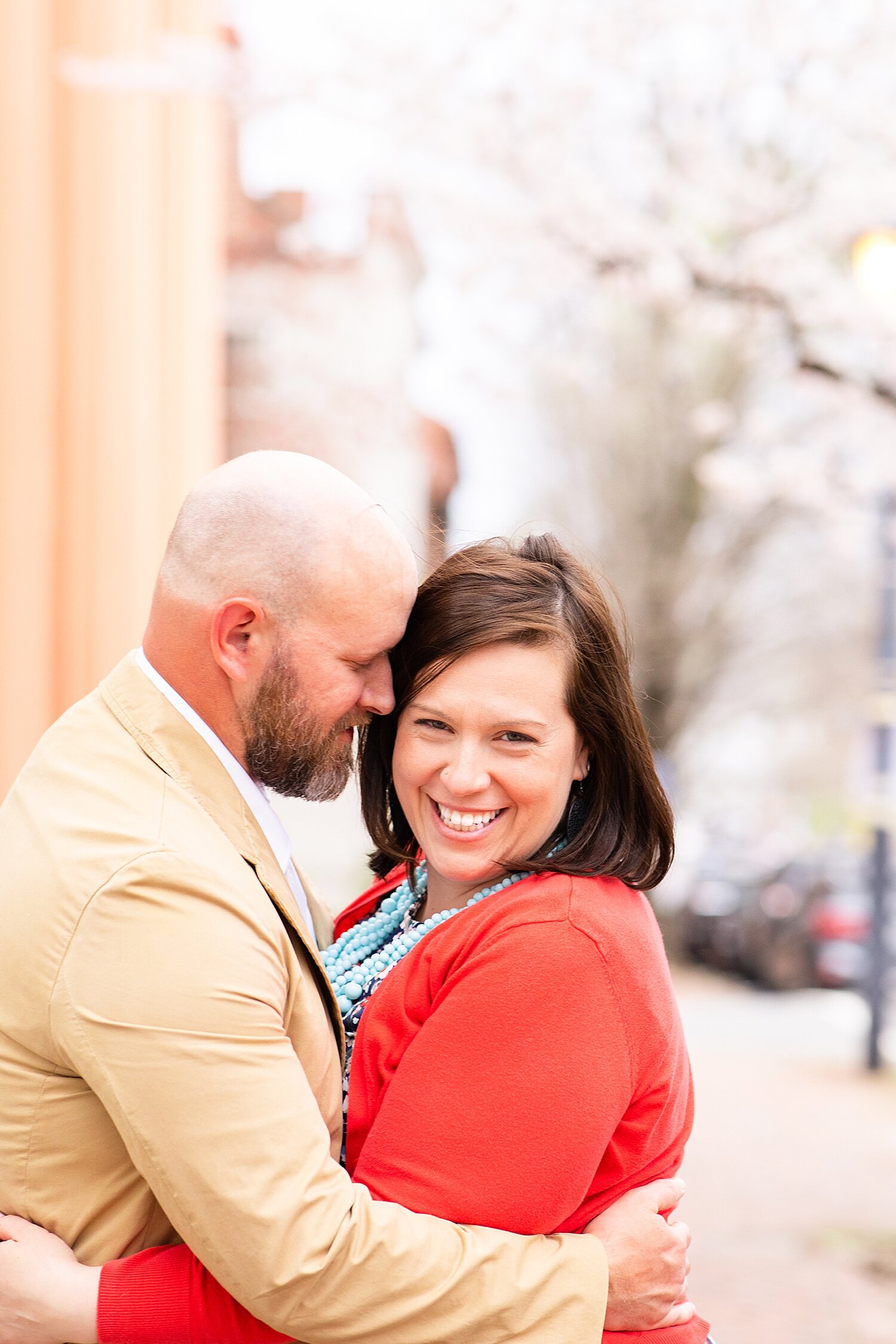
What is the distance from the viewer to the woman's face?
195 centimetres

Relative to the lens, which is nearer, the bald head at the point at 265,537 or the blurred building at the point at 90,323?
the bald head at the point at 265,537

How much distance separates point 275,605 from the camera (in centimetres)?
182

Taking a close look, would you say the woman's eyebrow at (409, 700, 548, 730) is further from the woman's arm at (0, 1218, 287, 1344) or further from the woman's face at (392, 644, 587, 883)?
the woman's arm at (0, 1218, 287, 1344)

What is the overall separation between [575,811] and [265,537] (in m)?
0.66

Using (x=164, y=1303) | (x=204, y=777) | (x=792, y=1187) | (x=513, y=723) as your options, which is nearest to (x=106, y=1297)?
(x=164, y=1303)

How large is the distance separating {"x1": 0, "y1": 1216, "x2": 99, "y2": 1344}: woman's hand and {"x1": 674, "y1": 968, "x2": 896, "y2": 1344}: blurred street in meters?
4.41

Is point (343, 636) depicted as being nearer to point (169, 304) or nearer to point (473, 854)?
point (473, 854)

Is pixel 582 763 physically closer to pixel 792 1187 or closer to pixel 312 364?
pixel 792 1187

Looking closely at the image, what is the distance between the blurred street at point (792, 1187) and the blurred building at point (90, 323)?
12.5ft

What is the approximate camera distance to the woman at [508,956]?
5.55ft

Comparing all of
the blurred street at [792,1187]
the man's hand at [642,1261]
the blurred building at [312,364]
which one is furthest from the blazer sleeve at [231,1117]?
the blurred building at [312,364]

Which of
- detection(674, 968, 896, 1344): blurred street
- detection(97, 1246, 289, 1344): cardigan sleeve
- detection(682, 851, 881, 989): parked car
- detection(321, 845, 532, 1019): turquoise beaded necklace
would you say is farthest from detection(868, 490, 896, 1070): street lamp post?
detection(97, 1246, 289, 1344): cardigan sleeve

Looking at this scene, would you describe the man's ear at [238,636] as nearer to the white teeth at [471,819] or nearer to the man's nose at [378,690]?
the man's nose at [378,690]

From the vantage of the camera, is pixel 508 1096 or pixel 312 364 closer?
pixel 508 1096
